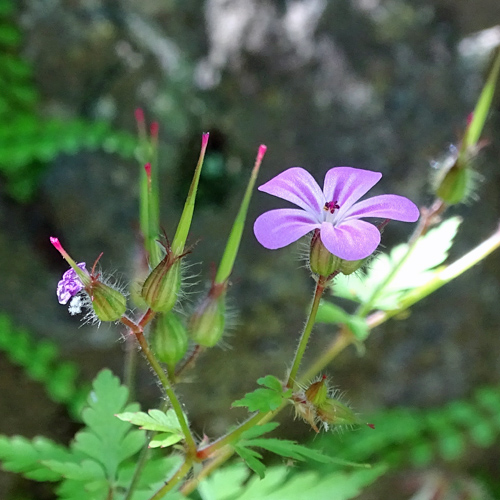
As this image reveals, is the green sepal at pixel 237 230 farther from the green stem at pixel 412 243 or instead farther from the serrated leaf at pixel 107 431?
the green stem at pixel 412 243

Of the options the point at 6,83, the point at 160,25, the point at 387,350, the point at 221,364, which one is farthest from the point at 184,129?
the point at 387,350

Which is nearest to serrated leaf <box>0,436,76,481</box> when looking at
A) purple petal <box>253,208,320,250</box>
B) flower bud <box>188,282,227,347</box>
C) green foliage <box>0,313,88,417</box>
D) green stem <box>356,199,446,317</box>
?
flower bud <box>188,282,227,347</box>

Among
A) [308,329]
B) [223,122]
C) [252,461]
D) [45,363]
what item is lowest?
[252,461]

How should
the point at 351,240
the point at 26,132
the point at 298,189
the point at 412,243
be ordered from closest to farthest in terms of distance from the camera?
the point at 351,240, the point at 298,189, the point at 412,243, the point at 26,132

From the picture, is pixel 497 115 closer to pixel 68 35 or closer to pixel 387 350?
pixel 387 350

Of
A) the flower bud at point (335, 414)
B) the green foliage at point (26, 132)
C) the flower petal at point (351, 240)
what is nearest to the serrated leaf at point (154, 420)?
the flower bud at point (335, 414)

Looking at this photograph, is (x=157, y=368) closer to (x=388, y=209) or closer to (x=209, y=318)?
(x=209, y=318)

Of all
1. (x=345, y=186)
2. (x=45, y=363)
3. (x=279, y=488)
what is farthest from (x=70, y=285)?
(x=45, y=363)
